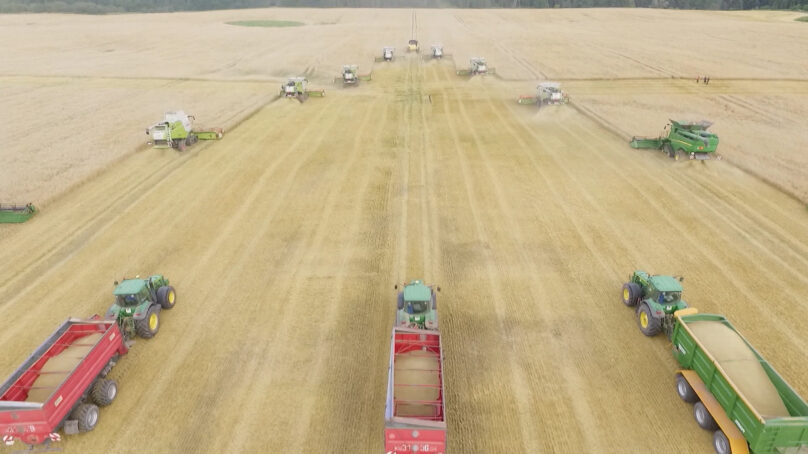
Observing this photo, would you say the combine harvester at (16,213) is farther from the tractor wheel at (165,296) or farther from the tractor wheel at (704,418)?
the tractor wheel at (704,418)

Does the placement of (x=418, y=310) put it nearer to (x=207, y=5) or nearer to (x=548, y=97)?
(x=548, y=97)

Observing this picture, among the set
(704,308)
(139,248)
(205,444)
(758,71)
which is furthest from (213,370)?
(758,71)

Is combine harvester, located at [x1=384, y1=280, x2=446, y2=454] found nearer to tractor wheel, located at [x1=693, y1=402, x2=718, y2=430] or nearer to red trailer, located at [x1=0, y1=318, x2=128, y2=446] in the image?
tractor wheel, located at [x1=693, y1=402, x2=718, y2=430]

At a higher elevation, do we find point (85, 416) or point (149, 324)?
point (149, 324)

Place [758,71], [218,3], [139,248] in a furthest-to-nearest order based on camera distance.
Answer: [218,3] < [758,71] < [139,248]

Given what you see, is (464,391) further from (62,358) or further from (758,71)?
(758,71)

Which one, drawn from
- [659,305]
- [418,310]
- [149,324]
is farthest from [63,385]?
[659,305]
